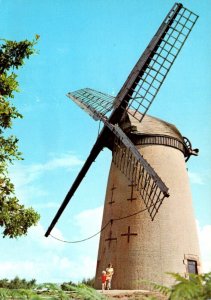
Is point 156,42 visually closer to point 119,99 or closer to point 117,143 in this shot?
point 119,99

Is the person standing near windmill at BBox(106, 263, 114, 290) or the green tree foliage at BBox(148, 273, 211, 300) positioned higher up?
the person standing near windmill at BBox(106, 263, 114, 290)

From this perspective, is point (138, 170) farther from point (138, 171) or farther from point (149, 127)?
point (149, 127)

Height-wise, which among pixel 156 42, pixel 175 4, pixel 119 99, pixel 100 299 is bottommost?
pixel 100 299

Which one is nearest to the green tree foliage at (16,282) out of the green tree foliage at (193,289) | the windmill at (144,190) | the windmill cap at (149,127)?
the windmill at (144,190)

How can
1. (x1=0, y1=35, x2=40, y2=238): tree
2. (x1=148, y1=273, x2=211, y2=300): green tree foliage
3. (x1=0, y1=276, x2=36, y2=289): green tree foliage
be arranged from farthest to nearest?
(x1=0, y1=276, x2=36, y2=289): green tree foliage → (x1=0, y1=35, x2=40, y2=238): tree → (x1=148, y1=273, x2=211, y2=300): green tree foliage

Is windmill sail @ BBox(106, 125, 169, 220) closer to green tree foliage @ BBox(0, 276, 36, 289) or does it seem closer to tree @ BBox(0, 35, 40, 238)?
tree @ BBox(0, 35, 40, 238)

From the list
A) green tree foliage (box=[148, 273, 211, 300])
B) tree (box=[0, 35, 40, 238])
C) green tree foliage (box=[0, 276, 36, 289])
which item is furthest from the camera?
green tree foliage (box=[0, 276, 36, 289])

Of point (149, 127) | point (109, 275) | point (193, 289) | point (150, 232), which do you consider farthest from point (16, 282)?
point (193, 289)

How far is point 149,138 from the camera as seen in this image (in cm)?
1347

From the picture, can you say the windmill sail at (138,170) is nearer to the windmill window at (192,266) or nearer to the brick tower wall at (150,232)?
the brick tower wall at (150,232)

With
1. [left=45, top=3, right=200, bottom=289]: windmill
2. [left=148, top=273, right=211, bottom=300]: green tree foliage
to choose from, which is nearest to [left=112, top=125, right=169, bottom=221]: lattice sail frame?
[left=45, top=3, right=200, bottom=289]: windmill

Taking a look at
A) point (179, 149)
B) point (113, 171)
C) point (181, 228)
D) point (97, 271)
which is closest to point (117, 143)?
point (113, 171)

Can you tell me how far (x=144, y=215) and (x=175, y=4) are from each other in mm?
8509

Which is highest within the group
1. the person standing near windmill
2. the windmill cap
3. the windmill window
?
the windmill cap
